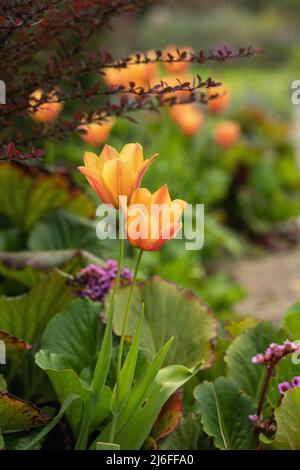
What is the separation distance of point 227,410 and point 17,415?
417 mm

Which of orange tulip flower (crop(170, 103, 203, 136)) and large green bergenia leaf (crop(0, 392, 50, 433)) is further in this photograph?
orange tulip flower (crop(170, 103, 203, 136))

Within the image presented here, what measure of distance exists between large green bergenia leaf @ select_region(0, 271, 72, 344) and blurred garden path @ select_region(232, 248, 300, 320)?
1583mm

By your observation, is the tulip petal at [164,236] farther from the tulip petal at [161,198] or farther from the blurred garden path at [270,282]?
the blurred garden path at [270,282]

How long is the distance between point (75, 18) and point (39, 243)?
0.81 meters

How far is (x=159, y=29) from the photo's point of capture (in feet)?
62.8

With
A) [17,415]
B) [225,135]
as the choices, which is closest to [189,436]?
[17,415]

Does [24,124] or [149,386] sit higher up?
[24,124]

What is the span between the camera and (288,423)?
143cm

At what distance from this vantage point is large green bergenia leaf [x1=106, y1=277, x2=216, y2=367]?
166 cm

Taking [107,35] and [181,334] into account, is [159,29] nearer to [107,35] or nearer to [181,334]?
[107,35]

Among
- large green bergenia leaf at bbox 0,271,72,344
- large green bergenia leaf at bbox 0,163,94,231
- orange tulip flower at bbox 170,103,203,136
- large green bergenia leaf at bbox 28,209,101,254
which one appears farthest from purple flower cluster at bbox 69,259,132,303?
orange tulip flower at bbox 170,103,203,136

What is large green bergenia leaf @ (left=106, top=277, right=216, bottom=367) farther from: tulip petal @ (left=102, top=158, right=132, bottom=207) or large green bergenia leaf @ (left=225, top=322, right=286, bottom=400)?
tulip petal @ (left=102, top=158, right=132, bottom=207)

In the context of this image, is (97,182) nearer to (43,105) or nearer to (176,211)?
(176,211)
